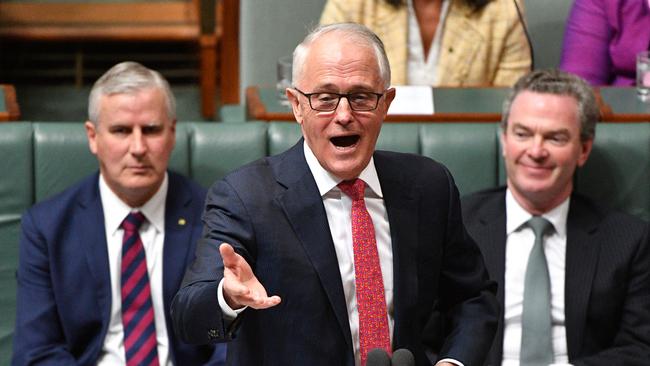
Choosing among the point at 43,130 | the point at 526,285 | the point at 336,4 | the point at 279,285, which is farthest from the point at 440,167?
the point at 336,4

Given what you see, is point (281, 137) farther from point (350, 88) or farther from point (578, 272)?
point (350, 88)

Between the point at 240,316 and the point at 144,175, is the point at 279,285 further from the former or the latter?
the point at 144,175

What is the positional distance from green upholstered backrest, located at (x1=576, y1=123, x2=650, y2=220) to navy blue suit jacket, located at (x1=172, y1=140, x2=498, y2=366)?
2.63 feet

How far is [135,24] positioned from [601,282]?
289cm

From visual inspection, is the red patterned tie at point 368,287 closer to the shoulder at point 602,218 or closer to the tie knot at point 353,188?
the tie knot at point 353,188

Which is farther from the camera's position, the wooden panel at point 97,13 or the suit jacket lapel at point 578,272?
the wooden panel at point 97,13

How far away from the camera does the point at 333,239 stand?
5.35 feet

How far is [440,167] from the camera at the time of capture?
174cm

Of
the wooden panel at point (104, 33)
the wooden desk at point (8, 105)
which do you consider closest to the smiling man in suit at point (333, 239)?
the wooden desk at point (8, 105)

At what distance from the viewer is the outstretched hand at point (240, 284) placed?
1.39 meters

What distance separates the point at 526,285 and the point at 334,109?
30.7 inches

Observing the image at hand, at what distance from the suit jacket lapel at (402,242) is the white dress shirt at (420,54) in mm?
1308

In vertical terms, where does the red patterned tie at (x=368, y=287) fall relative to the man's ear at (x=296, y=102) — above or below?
below

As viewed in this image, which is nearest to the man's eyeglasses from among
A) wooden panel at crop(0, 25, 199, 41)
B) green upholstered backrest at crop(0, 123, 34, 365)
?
green upholstered backrest at crop(0, 123, 34, 365)
